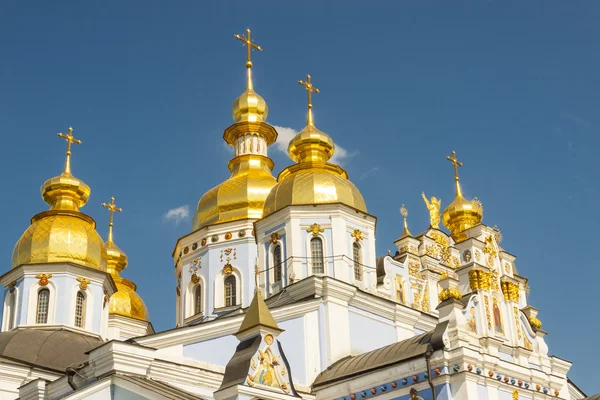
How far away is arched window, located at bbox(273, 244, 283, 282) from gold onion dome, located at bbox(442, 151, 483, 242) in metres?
8.27

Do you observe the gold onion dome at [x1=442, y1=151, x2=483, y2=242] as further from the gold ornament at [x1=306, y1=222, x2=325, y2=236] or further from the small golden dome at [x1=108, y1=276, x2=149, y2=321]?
the small golden dome at [x1=108, y1=276, x2=149, y2=321]

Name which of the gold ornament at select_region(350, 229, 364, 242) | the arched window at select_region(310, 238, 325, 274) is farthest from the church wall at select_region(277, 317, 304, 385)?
the gold ornament at select_region(350, 229, 364, 242)

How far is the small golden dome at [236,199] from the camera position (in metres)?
27.7

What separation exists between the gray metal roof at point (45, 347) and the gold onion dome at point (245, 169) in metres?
6.29

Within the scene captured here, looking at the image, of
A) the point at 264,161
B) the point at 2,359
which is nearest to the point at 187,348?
the point at 2,359

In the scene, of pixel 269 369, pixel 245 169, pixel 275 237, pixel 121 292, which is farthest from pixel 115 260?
pixel 269 369

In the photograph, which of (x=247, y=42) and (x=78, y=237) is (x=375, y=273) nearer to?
(x=78, y=237)

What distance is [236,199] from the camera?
28.0m

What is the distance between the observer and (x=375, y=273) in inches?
888

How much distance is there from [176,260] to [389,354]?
11414 mm

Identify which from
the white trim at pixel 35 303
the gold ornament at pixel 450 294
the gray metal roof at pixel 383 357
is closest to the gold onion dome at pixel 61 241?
the white trim at pixel 35 303

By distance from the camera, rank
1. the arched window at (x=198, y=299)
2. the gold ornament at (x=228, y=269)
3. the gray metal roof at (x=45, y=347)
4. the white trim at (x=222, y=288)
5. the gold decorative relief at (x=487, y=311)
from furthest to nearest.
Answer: the arched window at (x=198, y=299)
the gold ornament at (x=228, y=269)
the white trim at (x=222, y=288)
the gray metal roof at (x=45, y=347)
the gold decorative relief at (x=487, y=311)

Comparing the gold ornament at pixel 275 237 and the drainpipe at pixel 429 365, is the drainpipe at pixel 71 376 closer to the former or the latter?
the gold ornament at pixel 275 237

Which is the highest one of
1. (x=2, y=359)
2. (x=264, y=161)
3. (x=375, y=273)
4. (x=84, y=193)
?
(x=264, y=161)
